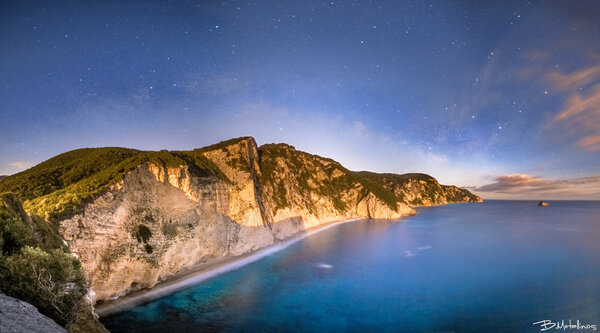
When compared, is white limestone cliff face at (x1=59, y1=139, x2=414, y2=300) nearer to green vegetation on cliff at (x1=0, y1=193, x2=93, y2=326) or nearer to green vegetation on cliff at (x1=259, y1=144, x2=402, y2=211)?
green vegetation on cliff at (x1=0, y1=193, x2=93, y2=326)

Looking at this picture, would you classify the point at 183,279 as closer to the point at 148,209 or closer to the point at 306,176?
the point at 148,209

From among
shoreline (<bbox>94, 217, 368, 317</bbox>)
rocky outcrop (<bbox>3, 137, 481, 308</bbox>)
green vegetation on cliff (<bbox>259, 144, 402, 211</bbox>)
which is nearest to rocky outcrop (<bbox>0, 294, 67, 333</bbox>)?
rocky outcrop (<bbox>3, 137, 481, 308</bbox>)

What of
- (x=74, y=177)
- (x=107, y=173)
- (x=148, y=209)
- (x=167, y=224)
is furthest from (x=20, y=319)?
(x=74, y=177)

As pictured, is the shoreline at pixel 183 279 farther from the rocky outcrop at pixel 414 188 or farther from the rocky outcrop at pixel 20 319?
the rocky outcrop at pixel 414 188

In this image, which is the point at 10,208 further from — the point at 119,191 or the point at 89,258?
the point at 119,191

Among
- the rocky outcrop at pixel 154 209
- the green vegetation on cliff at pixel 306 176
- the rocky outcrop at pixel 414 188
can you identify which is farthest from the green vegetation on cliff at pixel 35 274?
the rocky outcrop at pixel 414 188

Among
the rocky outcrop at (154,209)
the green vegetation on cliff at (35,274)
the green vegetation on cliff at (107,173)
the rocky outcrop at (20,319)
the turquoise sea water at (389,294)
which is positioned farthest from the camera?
the green vegetation on cliff at (107,173)
